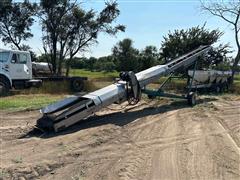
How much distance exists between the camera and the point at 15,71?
20.6 meters

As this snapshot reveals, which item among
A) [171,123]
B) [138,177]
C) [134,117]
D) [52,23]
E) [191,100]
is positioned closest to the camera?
[138,177]

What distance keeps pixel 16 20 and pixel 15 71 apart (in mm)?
14105

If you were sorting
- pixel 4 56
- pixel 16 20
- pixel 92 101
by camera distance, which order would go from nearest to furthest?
pixel 92 101, pixel 4 56, pixel 16 20

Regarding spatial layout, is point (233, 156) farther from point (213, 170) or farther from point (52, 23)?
point (52, 23)

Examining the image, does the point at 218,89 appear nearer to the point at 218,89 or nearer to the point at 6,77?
the point at 218,89

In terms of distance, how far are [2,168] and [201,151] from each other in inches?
160

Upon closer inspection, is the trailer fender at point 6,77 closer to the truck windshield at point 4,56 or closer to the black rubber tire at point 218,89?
the truck windshield at point 4,56

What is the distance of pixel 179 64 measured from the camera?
15312mm

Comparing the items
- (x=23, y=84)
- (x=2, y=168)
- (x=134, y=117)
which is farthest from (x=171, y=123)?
(x=23, y=84)

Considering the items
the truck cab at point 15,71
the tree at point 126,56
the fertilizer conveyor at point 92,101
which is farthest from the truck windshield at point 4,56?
the tree at point 126,56

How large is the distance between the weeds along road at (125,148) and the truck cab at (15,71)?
334 inches

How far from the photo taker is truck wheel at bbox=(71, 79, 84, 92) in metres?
23.8

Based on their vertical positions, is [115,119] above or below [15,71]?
below

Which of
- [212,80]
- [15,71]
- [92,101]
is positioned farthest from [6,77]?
[212,80]
